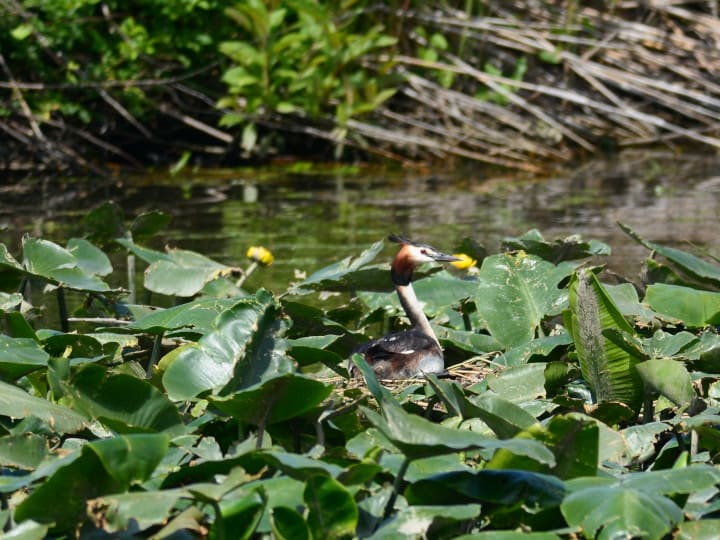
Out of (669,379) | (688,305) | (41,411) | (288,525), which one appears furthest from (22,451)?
(688,305)

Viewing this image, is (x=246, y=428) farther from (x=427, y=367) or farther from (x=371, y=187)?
Result: (x=371, y=187)

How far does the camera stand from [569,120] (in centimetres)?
1188

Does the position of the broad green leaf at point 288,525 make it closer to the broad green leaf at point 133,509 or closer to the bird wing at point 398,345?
the broad green leaf at point 133,509

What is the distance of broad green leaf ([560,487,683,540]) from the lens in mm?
2355

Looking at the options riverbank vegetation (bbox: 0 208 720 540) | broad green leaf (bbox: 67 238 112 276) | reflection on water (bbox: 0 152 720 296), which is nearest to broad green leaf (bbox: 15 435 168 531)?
riverbank vegetation (bbox: 0 208 720 540)

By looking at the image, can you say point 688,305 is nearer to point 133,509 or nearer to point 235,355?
point 235,355

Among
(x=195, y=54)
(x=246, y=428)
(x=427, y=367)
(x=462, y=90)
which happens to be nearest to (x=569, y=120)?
(x=462, y=90)

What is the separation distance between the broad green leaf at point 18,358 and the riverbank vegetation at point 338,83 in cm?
768

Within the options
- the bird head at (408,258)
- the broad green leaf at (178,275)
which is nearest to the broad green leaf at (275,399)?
the bird head at (408,258)

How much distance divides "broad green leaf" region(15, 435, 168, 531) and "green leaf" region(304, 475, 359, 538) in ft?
0.98

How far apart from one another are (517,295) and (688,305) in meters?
0.58

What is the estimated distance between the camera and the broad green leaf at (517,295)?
397cm

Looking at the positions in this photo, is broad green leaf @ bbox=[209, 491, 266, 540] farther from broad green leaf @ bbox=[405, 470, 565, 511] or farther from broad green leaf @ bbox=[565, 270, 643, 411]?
broad green leaf @ bbox=[565, 270, 643, 411]

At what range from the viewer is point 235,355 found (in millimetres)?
2871
